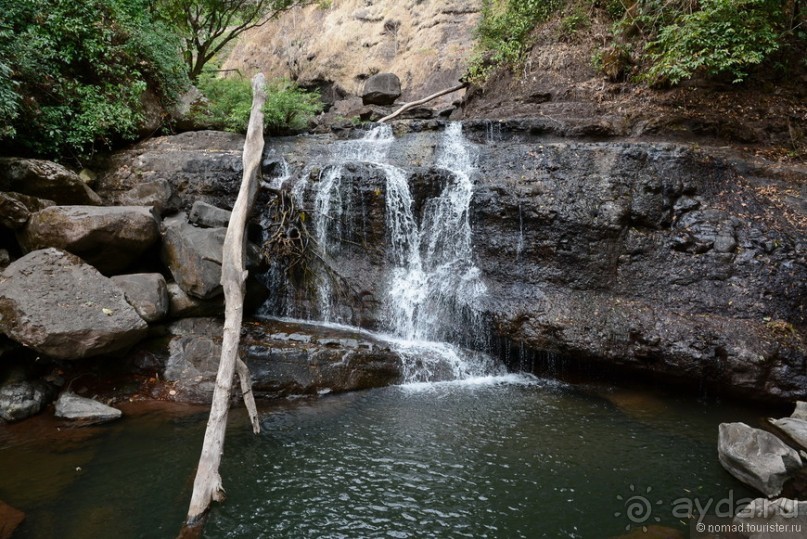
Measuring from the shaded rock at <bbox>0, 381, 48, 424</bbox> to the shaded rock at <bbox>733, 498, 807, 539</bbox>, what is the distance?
26.6 ft

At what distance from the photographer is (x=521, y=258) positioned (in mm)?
8219

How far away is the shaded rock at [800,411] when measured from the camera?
5662 mm

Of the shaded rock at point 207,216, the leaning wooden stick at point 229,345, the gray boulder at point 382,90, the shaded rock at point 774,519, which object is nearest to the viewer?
the shaded rock at point 774,519

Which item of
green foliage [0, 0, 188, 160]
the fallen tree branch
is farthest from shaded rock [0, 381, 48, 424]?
the fallen tree branch

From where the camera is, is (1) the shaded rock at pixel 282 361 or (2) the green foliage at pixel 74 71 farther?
(2) the green foliage at pixel 74 71

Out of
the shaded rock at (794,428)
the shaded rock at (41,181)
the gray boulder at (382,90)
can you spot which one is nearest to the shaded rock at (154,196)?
the shaded rock at (41,181)

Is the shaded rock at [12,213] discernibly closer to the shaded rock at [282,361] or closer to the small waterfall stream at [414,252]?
the shaded rock at [282,361]

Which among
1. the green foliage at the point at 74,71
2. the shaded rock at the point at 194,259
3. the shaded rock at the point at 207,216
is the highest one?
the green foliage at the point at 74,71

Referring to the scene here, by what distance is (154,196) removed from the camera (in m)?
8.48

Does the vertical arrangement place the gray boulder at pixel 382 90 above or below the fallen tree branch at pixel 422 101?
above

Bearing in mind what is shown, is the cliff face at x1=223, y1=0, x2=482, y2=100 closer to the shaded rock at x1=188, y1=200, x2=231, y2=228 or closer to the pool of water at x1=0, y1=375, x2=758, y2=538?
the shaded rock at x1=188, y1=200, x2=231, y2=228

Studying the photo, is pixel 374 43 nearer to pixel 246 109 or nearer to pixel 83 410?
pixel 246 109

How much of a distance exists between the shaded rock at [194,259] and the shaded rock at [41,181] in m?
1.64

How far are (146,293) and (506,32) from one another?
40.4 feet
